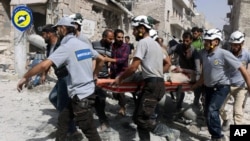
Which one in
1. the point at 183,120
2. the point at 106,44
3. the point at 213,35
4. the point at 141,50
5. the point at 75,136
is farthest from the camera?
the point at 183,120

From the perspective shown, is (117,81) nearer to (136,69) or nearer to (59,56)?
(136,69)

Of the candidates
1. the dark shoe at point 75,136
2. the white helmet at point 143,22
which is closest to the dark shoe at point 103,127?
the dark shoe at point 75,136

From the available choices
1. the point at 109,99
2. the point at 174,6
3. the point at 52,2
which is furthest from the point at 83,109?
the point at 174,6

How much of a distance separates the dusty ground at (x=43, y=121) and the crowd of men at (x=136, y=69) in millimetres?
259

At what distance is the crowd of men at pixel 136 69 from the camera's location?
346 cm

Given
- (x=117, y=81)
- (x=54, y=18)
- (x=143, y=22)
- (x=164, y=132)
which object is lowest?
(x=164, y=132)

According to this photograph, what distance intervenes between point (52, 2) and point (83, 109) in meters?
7.79

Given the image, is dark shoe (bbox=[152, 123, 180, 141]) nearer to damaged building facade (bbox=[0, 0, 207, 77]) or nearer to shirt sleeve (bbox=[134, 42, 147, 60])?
shirt sleeve (bbox=[134, 42, 147, 60])

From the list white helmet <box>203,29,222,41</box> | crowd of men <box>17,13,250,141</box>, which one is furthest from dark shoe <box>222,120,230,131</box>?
white helmet <box>203,29,222,41</box>

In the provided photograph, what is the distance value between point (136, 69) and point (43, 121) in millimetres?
2305

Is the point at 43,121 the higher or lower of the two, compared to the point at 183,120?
higher

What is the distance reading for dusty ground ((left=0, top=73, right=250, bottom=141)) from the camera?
4672mm

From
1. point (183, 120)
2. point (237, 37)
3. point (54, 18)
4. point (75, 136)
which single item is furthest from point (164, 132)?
point (54, 18)

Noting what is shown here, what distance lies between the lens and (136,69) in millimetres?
3838
